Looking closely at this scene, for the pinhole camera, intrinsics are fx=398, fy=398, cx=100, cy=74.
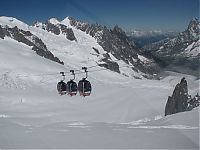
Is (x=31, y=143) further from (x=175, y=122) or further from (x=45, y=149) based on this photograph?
(x=175, y=122)

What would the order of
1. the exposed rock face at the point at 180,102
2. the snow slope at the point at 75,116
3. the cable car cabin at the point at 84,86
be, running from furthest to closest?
1. the exposed rock face at the point at 180,102
2. the cable car cabin at the point at 84,86
3. the snow slope at the point at 75,116

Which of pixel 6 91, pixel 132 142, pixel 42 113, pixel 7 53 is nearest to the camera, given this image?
pixel 132 142

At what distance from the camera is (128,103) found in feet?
200

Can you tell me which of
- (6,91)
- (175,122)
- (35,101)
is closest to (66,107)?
(35,101)

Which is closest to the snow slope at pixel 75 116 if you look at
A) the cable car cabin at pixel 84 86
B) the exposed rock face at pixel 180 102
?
the exposed rock face at pixel 180 102

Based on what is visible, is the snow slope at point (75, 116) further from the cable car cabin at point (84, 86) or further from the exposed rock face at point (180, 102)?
the cable car cabin at point (84, 86)

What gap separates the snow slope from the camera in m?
17.6

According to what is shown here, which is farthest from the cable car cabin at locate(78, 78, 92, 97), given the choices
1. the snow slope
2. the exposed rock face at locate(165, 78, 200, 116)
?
the exposed rock face at locate(165, 78, 200, 116)

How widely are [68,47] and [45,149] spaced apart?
179710mm

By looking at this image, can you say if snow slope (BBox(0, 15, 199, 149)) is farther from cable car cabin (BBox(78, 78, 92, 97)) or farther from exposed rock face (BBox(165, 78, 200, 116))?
cable car cabin (BBox(78, 78, 92, 97))

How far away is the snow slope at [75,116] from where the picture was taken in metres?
17.6

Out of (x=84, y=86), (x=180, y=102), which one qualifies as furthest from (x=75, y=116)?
(x=180, y=102)

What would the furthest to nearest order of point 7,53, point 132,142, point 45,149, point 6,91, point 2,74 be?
1. point 7,53
2. point 2,74
3. point 6,91
4. point 132,142
5. point 45,149

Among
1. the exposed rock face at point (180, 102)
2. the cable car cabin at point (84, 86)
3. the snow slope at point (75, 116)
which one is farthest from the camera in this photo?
the exposed rock face at point (180, 102)
